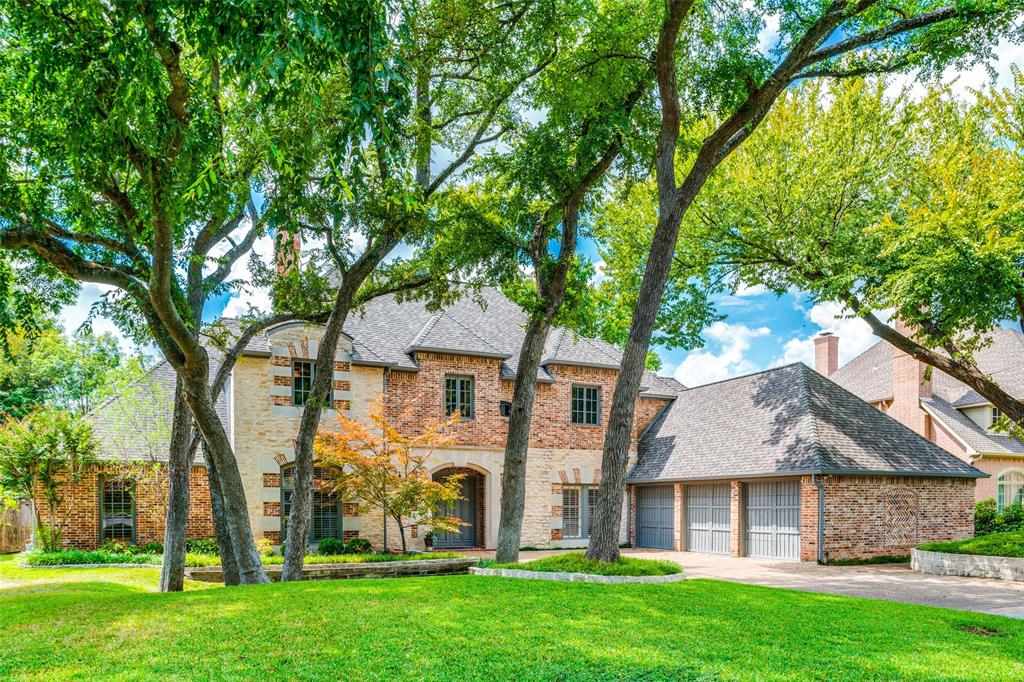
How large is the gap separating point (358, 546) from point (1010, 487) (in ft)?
83.6

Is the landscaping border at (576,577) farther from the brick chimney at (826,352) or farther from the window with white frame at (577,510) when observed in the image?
the brick chimney at (826,352)

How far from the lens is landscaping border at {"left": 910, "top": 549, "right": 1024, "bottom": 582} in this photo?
16172mm

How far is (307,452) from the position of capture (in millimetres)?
14711

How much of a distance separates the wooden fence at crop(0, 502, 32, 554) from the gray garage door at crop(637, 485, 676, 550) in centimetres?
2015

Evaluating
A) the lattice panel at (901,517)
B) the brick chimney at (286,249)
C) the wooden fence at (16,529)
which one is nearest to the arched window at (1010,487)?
the lattice panel at (901,517)

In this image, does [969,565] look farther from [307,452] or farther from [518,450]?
[307,452]

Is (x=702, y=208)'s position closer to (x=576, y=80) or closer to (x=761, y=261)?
(x=761, y=261)

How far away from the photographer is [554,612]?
8.80 m

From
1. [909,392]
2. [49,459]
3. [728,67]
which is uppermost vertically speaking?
[728,67]

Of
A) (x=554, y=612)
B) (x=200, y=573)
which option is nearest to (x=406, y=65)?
(x=554, y=612)

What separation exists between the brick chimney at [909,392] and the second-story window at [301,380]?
22.8m

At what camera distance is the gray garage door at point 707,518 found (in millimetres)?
22672

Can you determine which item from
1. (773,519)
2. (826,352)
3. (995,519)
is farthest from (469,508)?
(826,352)

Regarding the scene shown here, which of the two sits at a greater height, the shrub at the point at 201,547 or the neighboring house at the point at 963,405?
the neighboring house at the point at 963,405
